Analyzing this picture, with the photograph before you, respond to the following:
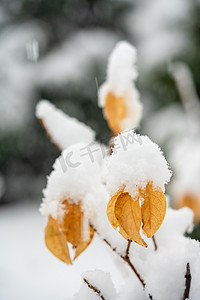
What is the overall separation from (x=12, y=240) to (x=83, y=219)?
6.29 ft

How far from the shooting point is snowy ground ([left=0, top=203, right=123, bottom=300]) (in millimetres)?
882

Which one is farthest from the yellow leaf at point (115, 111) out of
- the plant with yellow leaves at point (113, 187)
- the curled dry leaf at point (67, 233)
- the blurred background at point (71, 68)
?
the blurred background at point (71, 68)

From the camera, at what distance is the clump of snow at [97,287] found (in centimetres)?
39

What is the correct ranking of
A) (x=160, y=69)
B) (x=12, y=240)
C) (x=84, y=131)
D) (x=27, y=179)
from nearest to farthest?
(x=84, y=131)
(x=12, y=240)
(x=160, y=69)
(x=27, y=179)

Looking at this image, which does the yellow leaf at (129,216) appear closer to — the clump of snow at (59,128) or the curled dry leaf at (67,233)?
the curled dry leaf at (67,233)

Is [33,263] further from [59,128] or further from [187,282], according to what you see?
[187,282]

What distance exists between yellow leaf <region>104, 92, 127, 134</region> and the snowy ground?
322 mm

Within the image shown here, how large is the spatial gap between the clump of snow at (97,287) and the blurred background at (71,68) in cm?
217

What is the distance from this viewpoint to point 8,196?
3.12 m

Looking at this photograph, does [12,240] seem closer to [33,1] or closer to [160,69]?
[160,69]

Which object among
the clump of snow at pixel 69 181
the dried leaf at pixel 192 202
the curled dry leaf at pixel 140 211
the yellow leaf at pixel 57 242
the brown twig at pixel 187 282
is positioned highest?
the clump of snow at pixel 69 181

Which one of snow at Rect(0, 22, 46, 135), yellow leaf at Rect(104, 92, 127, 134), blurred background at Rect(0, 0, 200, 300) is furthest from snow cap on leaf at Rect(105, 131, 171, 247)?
snow at Rect(0, 22, 46, 135)

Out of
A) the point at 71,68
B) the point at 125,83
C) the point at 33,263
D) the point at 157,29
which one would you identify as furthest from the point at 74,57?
the point at 125,83

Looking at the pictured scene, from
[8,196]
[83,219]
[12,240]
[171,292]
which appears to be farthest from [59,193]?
[8,196]
